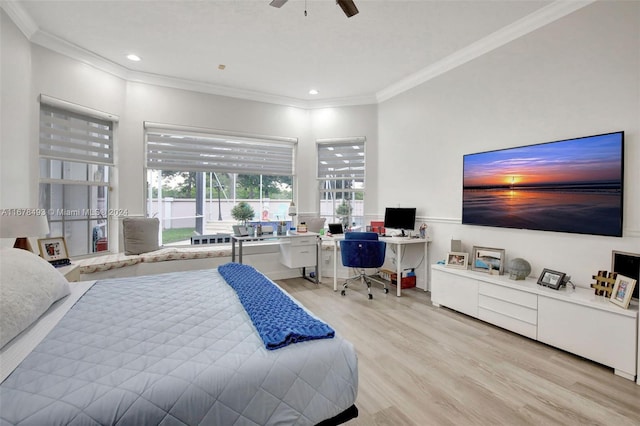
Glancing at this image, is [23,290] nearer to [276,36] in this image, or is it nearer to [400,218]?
[276,36]

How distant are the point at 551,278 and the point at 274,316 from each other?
2598 mm

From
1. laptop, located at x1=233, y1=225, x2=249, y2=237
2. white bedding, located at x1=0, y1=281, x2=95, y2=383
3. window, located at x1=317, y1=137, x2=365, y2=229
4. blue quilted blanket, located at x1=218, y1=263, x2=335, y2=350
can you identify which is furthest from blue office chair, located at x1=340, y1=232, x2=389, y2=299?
white bedding, located at x1=0, y1=281, x2=95, y2=383

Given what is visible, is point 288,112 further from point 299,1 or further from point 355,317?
point 355,317

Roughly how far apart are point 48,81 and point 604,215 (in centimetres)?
568

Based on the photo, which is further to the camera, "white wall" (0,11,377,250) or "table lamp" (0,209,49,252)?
"white wall" (0,11,377,250)

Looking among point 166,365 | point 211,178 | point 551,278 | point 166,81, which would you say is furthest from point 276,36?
point 551,278

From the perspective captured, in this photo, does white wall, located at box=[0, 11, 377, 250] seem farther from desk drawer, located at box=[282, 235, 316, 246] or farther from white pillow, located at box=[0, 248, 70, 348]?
white pillow, located at box=[0, 248, 70, 348]

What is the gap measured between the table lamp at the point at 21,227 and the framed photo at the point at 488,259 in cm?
424

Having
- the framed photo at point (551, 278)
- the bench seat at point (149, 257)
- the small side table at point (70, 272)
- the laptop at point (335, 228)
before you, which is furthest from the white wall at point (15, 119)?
the framed photo at point (551, 278)

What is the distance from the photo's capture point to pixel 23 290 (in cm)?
151

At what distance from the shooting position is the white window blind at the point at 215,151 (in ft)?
14.5

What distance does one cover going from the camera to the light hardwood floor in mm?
1782

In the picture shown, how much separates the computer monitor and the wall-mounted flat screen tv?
2.49ft

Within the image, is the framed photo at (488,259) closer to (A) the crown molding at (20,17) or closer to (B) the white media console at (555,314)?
(B) the white media console at (555,314)
